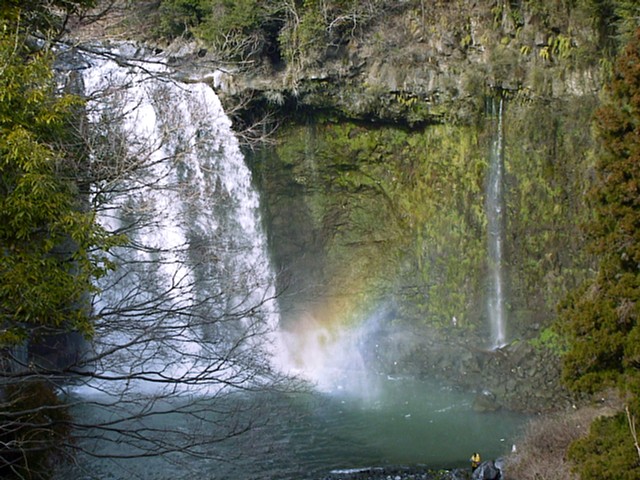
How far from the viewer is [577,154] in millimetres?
16422

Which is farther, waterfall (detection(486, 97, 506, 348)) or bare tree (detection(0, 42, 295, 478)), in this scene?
waterfall (detection(486, 97, 506, 348))

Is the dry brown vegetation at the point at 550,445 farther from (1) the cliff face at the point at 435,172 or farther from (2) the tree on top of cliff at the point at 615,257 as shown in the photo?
(1) the cliff face at the point at 435,172

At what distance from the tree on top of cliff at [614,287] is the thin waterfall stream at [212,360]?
366 centimetres

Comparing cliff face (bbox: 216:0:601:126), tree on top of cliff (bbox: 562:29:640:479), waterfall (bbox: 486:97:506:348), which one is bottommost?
tree on top of cliff (bbox: 562:29:640:479)

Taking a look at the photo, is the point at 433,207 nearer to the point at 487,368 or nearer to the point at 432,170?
the point at 432,170

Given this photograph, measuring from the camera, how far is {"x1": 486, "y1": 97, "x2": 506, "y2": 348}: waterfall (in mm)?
16922

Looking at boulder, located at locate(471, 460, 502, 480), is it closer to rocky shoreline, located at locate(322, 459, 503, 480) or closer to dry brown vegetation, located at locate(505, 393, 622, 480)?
rocky shoreline, located at locate(322, 459, 503, 480)

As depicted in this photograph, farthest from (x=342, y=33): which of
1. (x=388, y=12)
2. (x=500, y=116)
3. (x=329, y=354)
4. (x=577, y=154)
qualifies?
(x=329, y=354)

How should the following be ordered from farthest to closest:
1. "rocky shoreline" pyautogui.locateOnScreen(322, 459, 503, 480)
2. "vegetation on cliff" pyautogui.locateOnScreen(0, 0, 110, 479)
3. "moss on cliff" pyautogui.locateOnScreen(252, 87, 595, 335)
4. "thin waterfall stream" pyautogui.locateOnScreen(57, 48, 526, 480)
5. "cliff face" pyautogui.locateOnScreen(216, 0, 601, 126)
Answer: "moss on cliff" pyautogui.locateOnScreen(252, 87, 595, 335) → "cliff face" pyautogui.locateOnScreen(216, 0, 601, 126) → "rocky shoreline" pyautogui.locateOnScreen(322, 459, 503, 480) → "thin waterfall stream" pyautogui.locateOnScreen(57, 48, 526, 480) → "vegetation on cliff" pyautogui.locateOnScreen(0, 0, 110, 479)

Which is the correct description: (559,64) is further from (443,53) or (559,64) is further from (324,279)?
(324,279)

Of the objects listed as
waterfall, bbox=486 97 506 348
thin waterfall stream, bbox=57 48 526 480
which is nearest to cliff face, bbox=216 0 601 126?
waterfall, bbox=486 97 506 348

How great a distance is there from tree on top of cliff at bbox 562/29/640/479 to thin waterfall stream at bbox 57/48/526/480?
366 cm

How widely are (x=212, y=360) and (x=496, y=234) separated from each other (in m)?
9.74

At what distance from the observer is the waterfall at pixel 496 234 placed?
1692 cm
